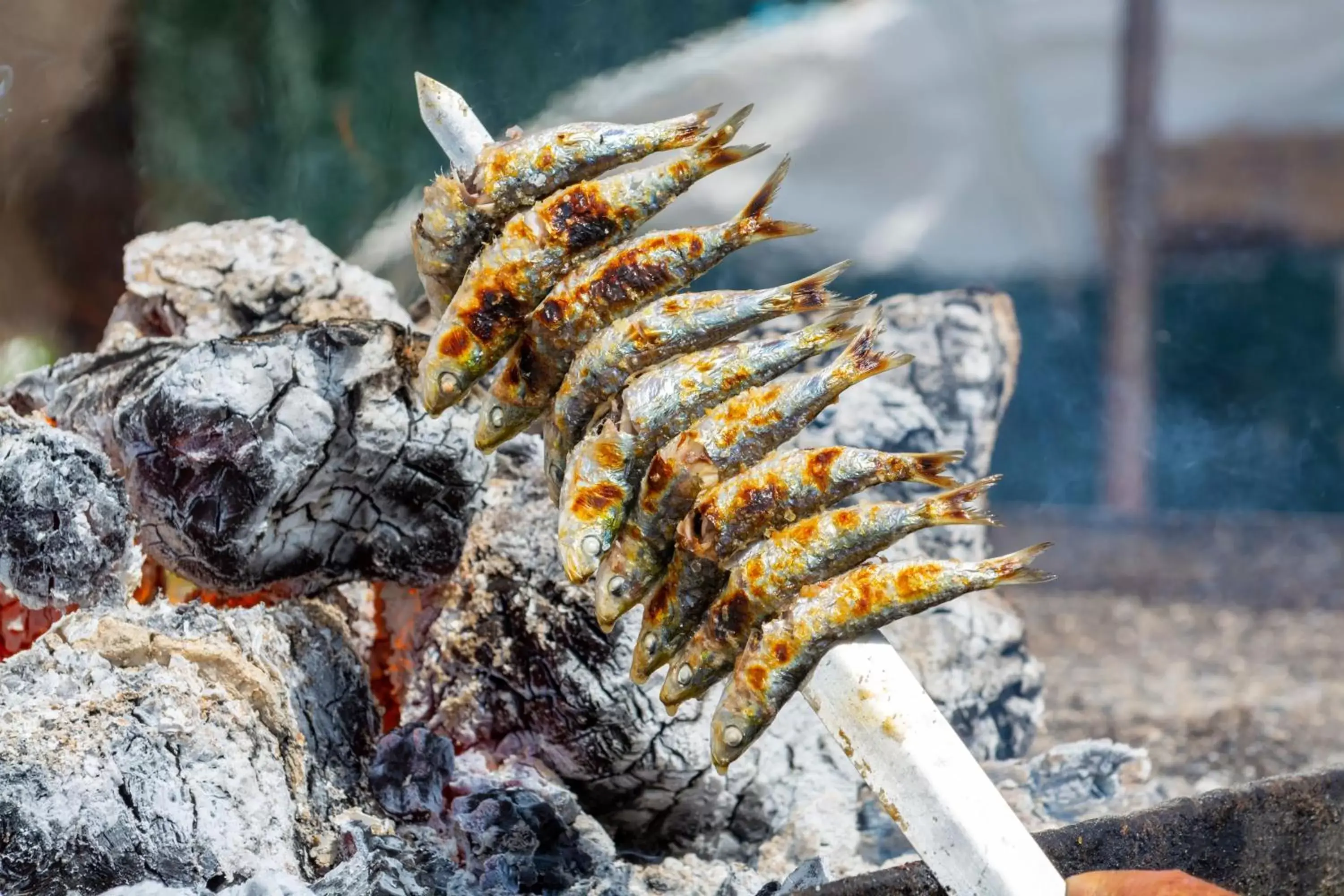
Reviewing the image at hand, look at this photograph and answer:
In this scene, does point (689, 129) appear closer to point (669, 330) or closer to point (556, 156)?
point (556, 156)

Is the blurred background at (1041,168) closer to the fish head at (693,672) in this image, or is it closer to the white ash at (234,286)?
the white ash at (234,286)

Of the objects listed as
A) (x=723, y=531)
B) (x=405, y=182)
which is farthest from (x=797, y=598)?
(x=405, y=182)

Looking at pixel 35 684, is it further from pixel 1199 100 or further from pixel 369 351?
pixel 1199 100

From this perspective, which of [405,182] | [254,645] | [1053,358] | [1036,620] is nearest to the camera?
[254,645]

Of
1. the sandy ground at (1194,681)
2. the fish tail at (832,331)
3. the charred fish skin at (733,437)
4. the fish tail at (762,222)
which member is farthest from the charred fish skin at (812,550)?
the sandy ground at (1194,681)

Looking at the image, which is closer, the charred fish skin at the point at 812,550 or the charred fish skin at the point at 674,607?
the charred fish skin at the point at 812,550

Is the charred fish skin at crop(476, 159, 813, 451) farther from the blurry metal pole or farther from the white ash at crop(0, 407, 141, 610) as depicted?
the blurry metal pole

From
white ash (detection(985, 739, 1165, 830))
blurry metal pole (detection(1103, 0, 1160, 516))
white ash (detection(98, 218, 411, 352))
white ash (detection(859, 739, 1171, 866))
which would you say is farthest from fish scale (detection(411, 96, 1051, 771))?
blurry metal pole (detection(1103, 0, 1160, 516))
